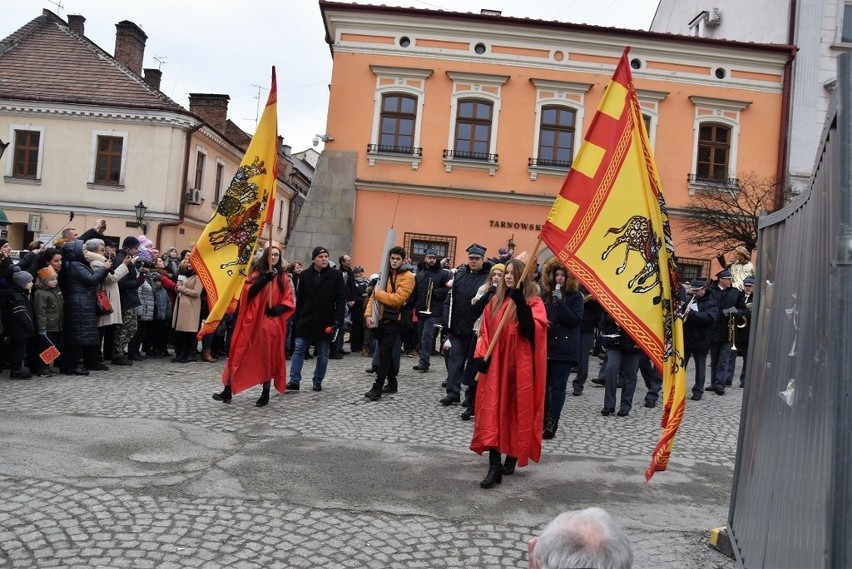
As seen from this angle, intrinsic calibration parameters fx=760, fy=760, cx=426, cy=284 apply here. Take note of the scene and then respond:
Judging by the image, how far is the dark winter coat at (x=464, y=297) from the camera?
358 inches

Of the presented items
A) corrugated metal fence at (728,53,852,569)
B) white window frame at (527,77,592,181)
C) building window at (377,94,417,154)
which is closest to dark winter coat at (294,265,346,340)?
corrugated metal fence at (728,53,852,569)

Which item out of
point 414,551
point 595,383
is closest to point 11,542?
point 414,551

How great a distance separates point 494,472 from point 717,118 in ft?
63.9

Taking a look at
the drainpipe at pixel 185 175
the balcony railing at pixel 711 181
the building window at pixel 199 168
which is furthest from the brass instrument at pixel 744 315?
the building window at pixel 199 168

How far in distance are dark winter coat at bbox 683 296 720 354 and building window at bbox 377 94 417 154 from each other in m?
12.7

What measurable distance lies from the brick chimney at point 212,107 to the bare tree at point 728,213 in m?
23.6

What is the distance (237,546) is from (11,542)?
122 centimetres

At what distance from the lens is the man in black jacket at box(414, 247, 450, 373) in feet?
39.7

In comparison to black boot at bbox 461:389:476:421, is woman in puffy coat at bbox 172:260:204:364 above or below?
above

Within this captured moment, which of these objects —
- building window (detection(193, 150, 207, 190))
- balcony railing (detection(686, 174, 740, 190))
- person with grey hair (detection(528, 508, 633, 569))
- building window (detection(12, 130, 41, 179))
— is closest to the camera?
person with grey hair (detection(528, 508, 633, 569))

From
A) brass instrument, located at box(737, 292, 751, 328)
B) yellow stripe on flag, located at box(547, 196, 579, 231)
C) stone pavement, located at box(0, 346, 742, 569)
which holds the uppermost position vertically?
yellow stripe on flag, located at box(547, 196, 579, 231)

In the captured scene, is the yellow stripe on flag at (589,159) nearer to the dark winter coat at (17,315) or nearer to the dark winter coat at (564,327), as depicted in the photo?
the dark winter coat at (564,327)

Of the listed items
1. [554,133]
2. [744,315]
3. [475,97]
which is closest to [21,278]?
[744,315]

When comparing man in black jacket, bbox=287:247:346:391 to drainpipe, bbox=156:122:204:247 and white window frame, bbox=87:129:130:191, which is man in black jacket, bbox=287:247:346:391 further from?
white window frame, bbox=87:129:130:191
